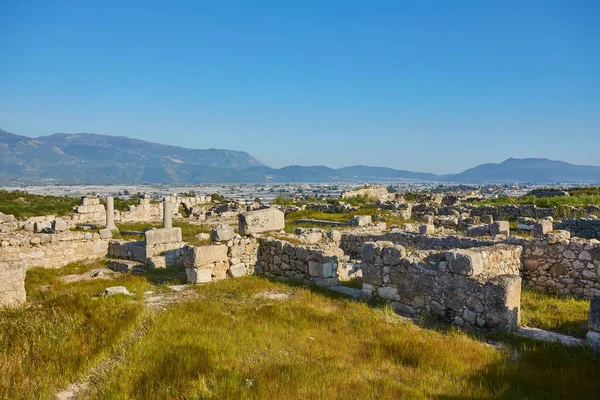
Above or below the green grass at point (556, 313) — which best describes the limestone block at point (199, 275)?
below

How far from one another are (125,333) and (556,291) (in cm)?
995

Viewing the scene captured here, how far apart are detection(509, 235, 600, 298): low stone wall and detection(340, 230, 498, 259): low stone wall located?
1.46m

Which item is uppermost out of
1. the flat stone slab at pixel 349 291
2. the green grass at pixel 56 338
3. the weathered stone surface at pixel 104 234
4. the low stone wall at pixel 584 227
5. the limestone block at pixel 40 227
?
the low stone wall at pixel 584 227

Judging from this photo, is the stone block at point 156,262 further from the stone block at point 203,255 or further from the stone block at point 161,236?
the stone block at point 203,255

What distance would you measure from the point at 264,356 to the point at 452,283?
386cm

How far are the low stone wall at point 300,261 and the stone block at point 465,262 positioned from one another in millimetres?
3205

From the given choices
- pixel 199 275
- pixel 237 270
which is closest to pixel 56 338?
pixel 199 275

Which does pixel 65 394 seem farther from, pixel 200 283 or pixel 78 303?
pixel 200 283

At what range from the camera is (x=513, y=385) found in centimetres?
483

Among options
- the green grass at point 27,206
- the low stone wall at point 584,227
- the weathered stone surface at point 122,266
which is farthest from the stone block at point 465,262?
the green grass at point 27,206

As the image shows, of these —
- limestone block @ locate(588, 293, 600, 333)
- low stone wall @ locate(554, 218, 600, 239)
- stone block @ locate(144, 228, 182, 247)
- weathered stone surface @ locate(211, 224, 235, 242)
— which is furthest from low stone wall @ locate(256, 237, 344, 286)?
low stone wall @ locate(554, 218, 600, 239)

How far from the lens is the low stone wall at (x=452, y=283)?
6809mm

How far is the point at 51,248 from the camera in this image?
14.8 metres

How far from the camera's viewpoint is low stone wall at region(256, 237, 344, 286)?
9992 millimetres
